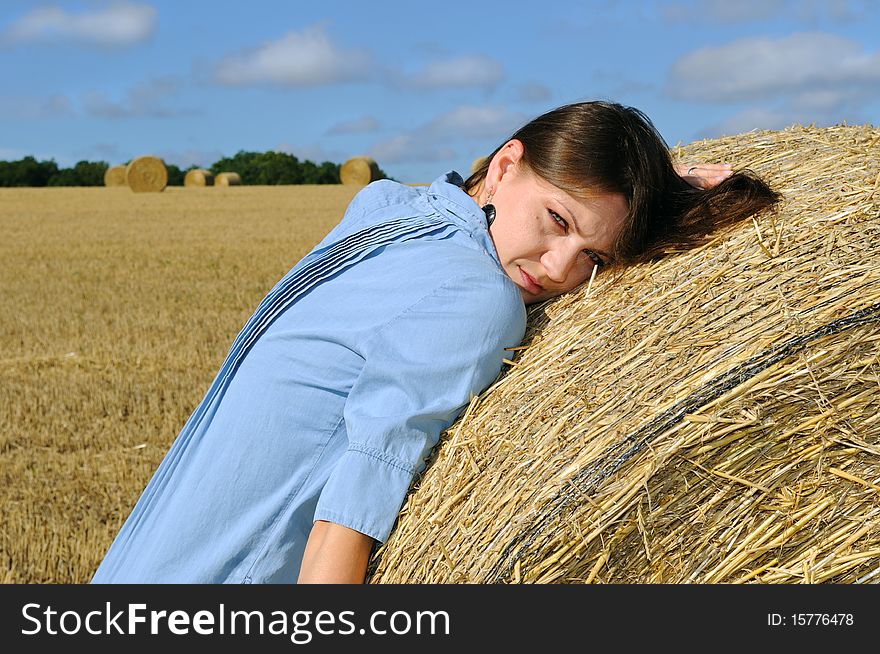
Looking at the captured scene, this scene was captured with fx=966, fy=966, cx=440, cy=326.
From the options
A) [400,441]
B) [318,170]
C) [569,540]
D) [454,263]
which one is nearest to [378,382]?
[400,441]

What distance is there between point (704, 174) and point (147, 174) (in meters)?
28.5

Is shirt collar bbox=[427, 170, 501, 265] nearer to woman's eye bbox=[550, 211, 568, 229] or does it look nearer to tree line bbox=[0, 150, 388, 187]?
woman's eye bbox=[550, 211, 568, 229]

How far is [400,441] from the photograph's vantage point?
6.57 ft

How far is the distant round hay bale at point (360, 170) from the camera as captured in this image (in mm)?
29972

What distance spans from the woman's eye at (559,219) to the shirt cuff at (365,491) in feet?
2.16

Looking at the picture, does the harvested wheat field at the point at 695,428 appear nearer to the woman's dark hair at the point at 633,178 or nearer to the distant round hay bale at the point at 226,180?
the woman's dark hair at the point at 633,178

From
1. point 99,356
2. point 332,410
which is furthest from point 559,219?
point 99,356

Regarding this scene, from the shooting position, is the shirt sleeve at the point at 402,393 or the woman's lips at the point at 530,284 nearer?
the shirt sleeve at the point at 402,393

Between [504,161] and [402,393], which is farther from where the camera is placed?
[504,161]

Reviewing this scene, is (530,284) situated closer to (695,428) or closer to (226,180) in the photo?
(695,428)

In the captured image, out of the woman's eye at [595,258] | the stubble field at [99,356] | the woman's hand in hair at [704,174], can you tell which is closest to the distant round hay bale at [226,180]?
the stubble field at [99,356]

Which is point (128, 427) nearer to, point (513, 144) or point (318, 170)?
point (513, 144)

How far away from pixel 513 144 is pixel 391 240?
390 millimetres

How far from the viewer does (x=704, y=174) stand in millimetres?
2650
